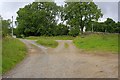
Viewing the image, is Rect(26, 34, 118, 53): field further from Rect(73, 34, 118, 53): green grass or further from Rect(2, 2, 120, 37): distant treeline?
Rect(2, 2, 120, 37): distant treeline

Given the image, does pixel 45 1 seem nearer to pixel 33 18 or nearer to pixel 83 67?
pixel 33 18

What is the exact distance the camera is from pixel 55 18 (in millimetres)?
63250

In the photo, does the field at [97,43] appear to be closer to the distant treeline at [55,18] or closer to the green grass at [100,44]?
the green grass at [100,44]

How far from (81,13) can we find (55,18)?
30.7 feet

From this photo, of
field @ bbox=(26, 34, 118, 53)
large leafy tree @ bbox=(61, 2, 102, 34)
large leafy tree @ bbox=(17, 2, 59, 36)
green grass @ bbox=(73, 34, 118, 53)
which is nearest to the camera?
green grass @ bbox=(73, 34, 118, 53)

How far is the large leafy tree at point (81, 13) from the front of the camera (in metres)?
55.6

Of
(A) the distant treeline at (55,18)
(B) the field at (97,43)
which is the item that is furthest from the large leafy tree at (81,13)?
(B) the field at (97,43)

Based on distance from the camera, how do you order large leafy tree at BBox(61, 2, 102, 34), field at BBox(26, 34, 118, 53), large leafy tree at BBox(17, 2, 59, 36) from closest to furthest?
field at BBox(26, 34, 118, 53)
large leafy tree at BBox(61, 2, 102, 34)
large leafy tree at BBox(17, 2, 59, 36)

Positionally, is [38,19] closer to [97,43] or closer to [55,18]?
[55,18]

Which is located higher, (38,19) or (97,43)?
(38,19)

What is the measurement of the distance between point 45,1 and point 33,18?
208 inches

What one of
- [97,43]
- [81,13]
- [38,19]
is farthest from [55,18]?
[97,43]

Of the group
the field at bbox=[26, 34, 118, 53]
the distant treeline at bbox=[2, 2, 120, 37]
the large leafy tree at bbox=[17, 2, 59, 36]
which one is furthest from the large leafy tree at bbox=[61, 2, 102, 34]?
the field at bbox=[26, 34, 118, 53]

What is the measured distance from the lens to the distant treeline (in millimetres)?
56044
